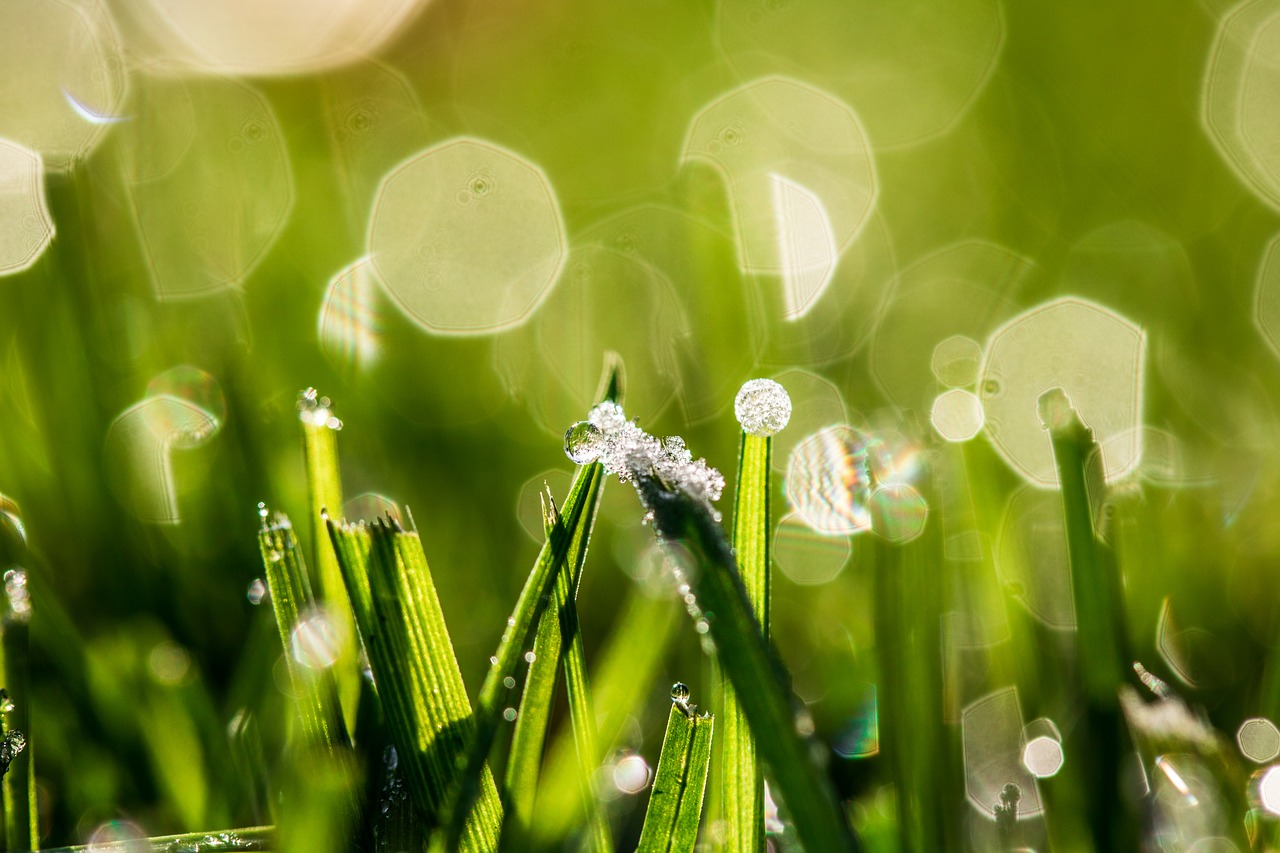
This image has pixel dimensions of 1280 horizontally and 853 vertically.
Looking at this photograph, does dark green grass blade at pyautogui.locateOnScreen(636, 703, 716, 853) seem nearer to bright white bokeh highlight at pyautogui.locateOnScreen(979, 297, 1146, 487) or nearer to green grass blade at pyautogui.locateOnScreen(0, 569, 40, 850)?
green grass blade at pyautogui.locateOnScreen(0, 569, 40, 850)

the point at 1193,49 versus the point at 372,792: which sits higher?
the point at 1193,49

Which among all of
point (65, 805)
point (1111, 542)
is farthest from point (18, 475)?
point (1111, 542)

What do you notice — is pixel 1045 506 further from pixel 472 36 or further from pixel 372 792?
pixel 472 36

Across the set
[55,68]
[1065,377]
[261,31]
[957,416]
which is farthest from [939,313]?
[261,31]

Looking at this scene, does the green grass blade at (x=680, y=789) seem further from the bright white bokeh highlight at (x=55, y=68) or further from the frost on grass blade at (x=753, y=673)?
the bright white bokeh highlight at (x=55, y=68)

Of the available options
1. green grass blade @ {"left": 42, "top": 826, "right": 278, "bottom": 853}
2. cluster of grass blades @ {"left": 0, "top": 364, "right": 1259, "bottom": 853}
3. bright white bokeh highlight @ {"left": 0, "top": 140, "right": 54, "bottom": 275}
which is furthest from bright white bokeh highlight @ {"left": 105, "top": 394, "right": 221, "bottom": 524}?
green grass blade @ {"left": 42, "top": 826, "right": 278, "bottom": 853}

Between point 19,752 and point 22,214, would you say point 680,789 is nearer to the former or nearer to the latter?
point 19,752
